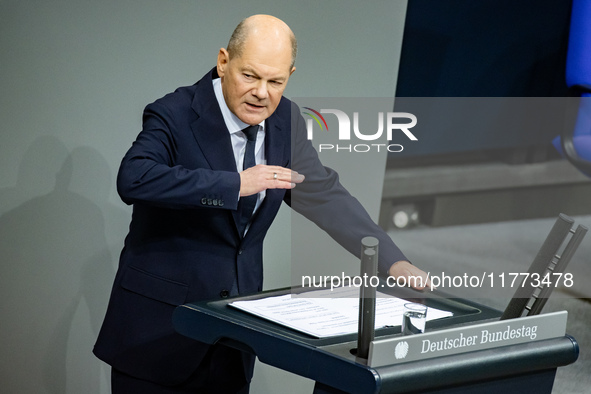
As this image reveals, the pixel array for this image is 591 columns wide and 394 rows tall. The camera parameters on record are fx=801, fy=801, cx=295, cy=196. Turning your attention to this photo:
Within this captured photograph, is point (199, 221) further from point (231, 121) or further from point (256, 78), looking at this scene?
point (256, 78)

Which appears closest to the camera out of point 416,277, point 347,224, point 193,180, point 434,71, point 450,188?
point 450,188

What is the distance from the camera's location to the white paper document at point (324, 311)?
1301mm

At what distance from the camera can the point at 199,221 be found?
1.79 metres

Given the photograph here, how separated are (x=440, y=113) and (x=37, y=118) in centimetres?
154

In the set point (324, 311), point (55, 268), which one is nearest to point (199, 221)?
point (324, 311)

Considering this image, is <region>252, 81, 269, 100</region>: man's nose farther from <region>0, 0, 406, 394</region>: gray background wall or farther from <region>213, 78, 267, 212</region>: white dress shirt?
<region>0, 0, 406, 394</region>: gray background wall

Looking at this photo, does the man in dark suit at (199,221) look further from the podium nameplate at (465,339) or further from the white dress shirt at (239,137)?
the podium nameplate at (465,339)

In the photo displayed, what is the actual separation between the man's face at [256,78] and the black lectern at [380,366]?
1.62 feet

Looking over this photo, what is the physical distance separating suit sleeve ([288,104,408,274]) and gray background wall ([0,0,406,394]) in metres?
1.02

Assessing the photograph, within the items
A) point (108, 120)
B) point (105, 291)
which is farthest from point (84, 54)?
point (105, 291)

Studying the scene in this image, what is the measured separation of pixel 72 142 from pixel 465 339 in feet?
5.12

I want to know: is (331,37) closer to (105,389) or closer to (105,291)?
(105,291)

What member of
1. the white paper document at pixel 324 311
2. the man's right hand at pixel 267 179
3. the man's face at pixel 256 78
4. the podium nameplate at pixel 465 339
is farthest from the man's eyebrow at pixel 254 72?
the podium nameplate at pixel 465 339

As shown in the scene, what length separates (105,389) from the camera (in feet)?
8.65
